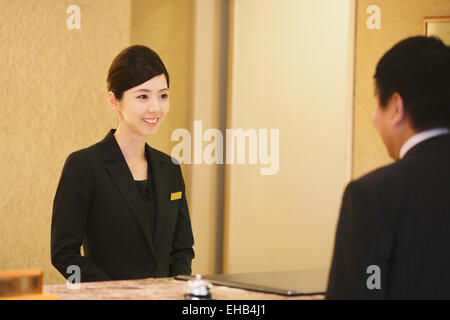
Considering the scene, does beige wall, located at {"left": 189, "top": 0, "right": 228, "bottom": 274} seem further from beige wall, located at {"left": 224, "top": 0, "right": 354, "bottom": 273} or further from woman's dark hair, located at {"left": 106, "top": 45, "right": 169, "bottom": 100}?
woman's dark hair, located at {"left": 106, "top": 45, "right": 169, "bottom": 100}

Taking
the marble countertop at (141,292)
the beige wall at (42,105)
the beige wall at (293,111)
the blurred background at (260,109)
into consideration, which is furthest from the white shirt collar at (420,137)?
the beige wall at (293,111)

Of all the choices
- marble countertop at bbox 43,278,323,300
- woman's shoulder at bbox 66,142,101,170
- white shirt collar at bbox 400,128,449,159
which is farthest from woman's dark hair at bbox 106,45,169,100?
white shirt collar at bbox 400,128,449,159

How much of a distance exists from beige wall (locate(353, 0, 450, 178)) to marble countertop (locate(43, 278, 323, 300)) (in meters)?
2.13

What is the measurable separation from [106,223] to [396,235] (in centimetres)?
150

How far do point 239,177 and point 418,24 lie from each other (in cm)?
185

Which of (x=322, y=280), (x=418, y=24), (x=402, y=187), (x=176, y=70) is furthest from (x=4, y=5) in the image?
(x=402, y=187)

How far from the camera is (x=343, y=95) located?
16.5 ft

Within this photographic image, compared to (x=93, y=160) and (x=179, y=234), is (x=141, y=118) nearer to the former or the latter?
(x=93, y=160)

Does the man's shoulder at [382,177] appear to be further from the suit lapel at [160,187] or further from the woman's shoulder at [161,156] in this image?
the woman's shoulder at [161,156]

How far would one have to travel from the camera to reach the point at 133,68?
279 cm

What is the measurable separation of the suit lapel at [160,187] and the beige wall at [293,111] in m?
2.20

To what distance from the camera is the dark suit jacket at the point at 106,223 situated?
2.57 meters

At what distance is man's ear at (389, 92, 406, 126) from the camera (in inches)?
61.5

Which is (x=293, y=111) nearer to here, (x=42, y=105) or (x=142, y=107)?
(x=42, y=105)
